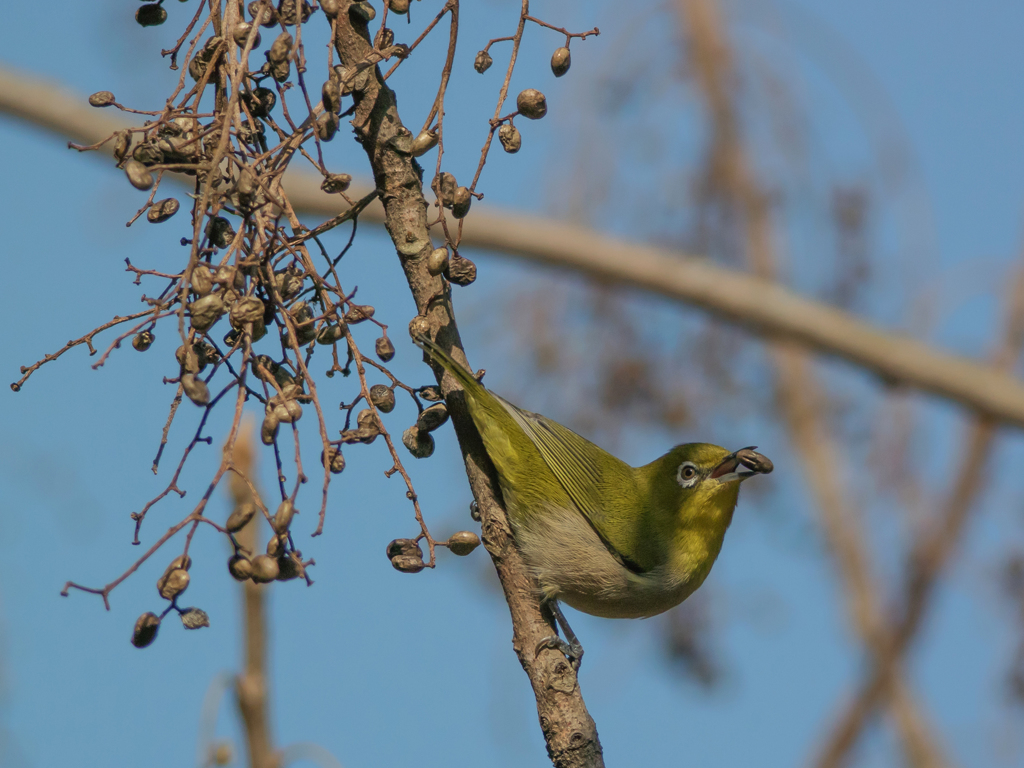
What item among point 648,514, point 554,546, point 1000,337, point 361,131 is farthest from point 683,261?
point 361,131

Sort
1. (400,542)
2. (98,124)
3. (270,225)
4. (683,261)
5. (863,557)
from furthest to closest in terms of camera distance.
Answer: (863,557)
(683,261)
(98,124)
(400,542)
(270,225)

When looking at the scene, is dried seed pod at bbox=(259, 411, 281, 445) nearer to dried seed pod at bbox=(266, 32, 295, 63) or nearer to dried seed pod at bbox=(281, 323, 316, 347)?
dried seed pod at bbox=(281, 323, 316, 347)

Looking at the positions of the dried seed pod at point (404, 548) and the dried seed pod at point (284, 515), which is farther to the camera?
the dried seed pod at point (404, 548)

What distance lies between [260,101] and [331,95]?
0.23m

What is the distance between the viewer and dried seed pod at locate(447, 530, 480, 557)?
3.24m

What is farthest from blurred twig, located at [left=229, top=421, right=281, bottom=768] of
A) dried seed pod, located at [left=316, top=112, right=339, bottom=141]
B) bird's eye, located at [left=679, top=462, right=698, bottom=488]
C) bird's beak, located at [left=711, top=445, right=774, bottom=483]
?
bird's eye, located at [left=679, top=462, right=698, bottom=488]

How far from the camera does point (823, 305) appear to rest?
26.6 feet

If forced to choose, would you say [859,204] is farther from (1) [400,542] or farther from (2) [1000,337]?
(1) [400,542]

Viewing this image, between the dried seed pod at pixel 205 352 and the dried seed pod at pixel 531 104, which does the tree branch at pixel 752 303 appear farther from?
the dried seed pod at pixel 205 352

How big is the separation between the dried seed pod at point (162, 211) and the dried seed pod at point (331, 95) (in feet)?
1.78

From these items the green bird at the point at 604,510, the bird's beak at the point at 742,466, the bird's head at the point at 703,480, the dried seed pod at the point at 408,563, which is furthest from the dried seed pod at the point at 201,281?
the bird's head at the point at 703,480

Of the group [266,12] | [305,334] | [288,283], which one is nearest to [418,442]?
[305,334]

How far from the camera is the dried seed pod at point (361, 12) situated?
2908 millimetres

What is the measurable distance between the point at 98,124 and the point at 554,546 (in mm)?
5092
